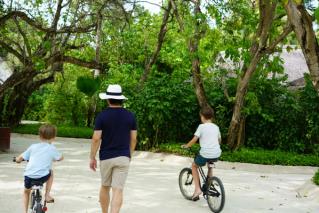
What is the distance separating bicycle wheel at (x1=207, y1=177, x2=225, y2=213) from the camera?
7887 mm

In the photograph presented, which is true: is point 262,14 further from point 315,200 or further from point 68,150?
point 68,150

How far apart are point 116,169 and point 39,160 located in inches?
36.0

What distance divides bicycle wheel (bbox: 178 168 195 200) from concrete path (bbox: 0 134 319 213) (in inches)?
6.4

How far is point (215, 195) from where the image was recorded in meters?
8.01

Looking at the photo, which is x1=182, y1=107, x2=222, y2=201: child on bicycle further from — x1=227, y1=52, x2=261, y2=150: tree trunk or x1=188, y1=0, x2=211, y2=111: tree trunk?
x1=188, y1=0, x2=211, y2=111: tree trunk

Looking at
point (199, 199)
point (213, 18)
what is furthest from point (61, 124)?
point (199, 199)

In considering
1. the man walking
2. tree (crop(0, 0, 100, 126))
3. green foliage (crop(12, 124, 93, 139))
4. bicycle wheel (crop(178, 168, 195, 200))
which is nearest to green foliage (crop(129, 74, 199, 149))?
tree (crop(0, 0, 100, 126))

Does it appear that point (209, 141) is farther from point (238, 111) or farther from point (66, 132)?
point (66, 132)

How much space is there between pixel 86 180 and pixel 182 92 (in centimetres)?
672

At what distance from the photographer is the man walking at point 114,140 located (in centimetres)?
639

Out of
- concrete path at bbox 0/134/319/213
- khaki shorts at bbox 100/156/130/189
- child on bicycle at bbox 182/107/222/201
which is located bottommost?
concrete path at bbox 0/134/319/213

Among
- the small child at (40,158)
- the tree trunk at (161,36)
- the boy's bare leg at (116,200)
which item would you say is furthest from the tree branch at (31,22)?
the boy's bare leg at (116,200)

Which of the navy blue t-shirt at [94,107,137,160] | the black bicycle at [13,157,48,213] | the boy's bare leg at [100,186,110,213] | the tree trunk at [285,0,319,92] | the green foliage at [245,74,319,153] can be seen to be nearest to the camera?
the black bicycle at [13,157,48,213]

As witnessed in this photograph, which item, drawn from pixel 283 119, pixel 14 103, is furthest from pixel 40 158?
pixel 14 103
